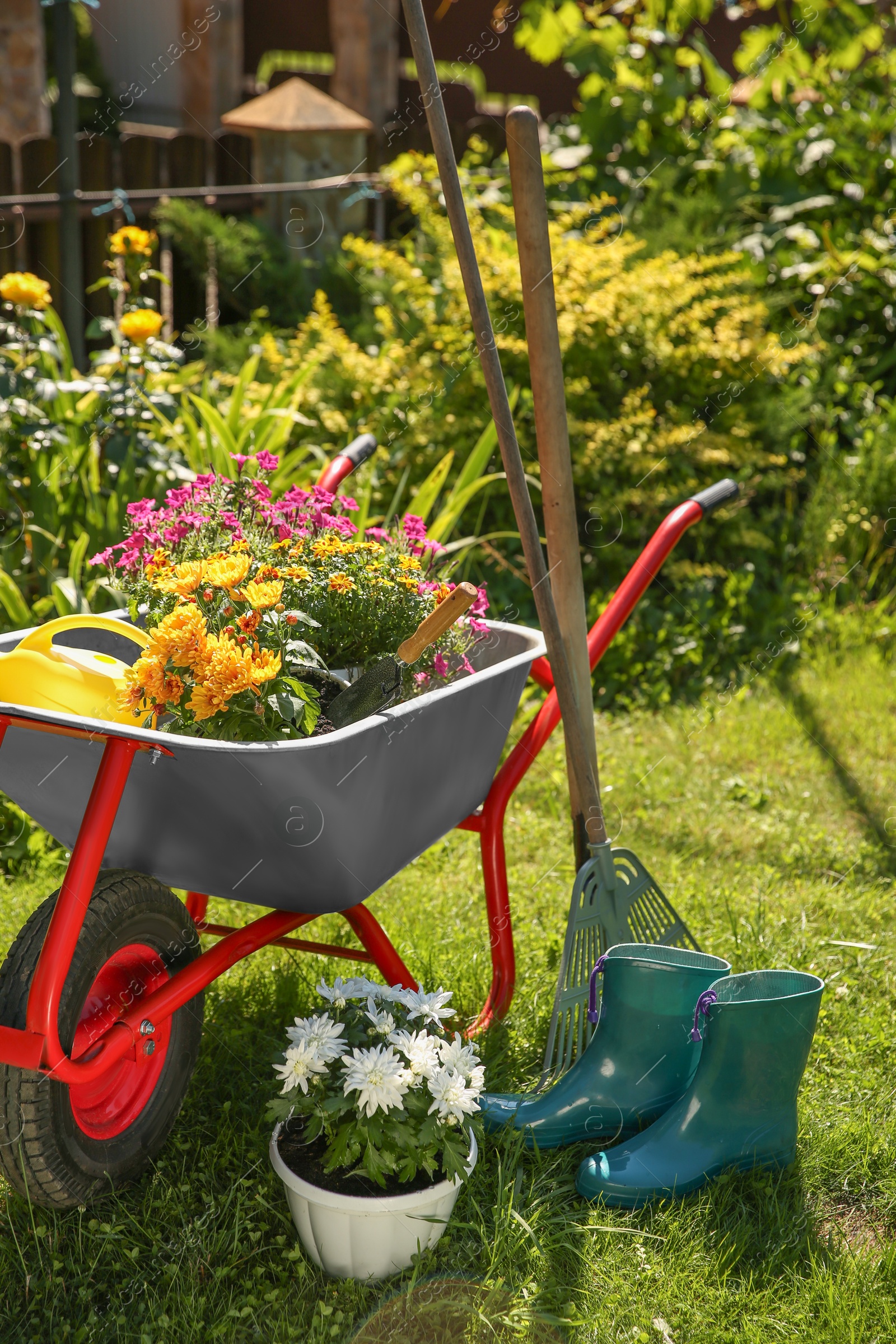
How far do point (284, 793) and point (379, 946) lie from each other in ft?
1.40

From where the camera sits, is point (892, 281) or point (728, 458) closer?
point (728, 458)

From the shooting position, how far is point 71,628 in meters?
1.45

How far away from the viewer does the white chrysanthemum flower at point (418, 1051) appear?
137 cm

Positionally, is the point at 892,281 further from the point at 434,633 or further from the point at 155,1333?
the point at 155,1333

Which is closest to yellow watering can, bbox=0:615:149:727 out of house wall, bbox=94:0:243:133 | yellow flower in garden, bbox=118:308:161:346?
yellow flower in garden, bbox=118:308:161:346

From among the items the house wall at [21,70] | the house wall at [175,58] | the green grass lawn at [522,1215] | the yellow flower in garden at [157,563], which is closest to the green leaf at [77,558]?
the green grass lawn at [522,1215]

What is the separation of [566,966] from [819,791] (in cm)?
132

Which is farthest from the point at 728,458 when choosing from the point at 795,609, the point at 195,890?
the point at 195,890

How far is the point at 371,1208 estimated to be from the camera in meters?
1.33

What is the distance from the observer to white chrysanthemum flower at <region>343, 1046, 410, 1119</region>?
1.34m

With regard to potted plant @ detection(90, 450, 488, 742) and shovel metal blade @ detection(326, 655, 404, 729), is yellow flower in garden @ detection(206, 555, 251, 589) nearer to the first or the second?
potted plant @ detection(90, 450, 488, 742)

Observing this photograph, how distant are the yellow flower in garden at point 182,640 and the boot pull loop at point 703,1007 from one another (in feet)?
2.77

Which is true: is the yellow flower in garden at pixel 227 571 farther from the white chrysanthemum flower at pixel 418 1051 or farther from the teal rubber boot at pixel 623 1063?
the teal rubber boot at pixel 623 1063

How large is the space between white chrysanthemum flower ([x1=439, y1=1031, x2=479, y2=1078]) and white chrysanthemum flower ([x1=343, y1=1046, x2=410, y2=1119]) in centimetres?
7
